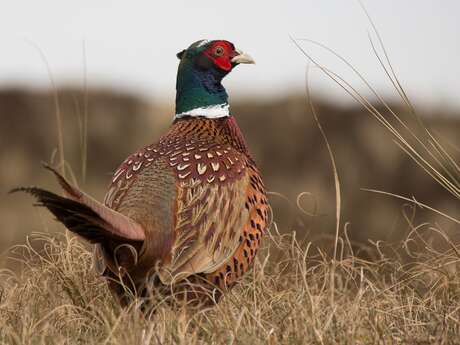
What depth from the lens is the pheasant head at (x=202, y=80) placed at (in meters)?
4.21

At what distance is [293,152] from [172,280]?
720cm

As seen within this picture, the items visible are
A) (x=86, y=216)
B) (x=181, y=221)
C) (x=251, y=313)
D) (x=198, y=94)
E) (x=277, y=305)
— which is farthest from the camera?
(x=198, y=94)

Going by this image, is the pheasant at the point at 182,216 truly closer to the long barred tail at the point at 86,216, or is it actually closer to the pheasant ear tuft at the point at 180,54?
the long barred tail at the point at 86,216

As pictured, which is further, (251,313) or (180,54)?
(180,54)

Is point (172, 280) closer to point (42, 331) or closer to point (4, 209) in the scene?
point (42, 331)

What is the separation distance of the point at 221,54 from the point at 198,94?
25 centimetres

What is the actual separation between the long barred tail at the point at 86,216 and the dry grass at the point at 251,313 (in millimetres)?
293

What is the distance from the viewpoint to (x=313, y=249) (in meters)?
7.04

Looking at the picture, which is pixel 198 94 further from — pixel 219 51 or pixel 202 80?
pixel 219 51

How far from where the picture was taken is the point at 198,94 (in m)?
4.21

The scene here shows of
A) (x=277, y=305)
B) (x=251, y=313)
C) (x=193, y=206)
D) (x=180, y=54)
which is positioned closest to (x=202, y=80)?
(x=180, y=54)

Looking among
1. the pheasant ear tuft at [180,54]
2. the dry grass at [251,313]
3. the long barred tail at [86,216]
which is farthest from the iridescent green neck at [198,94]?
the long barred tail at [86,216]

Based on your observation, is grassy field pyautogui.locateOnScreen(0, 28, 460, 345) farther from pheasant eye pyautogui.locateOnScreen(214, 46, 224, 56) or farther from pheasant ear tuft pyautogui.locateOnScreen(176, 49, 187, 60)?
pheasant ear tuft pyautogui.locateOnScreen(176, 49, 187, 60)

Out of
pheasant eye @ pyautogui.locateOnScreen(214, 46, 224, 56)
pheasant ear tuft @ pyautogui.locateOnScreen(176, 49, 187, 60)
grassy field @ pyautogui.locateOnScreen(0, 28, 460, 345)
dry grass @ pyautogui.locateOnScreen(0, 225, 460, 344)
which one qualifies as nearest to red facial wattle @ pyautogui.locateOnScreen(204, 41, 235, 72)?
pheasant eye @ pyautogui.locateOnScreen(214, 46, 224, 56)
